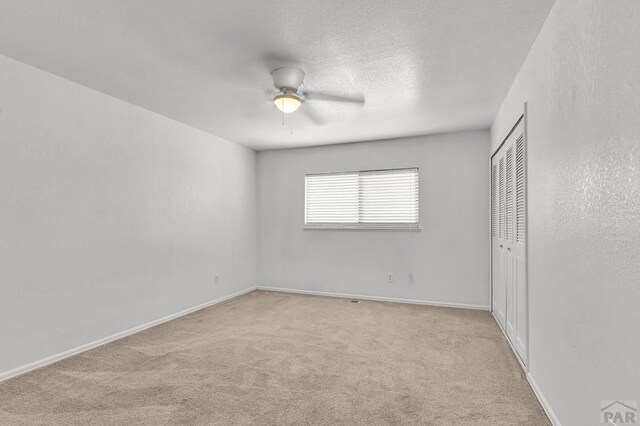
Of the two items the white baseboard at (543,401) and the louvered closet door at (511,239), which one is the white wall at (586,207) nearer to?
the white baseboard at (543,401)

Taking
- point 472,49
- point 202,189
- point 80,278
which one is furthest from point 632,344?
point 202,189

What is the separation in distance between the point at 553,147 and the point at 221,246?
171 inches

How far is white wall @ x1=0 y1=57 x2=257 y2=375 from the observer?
267 cm

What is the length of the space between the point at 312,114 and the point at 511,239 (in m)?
2.50

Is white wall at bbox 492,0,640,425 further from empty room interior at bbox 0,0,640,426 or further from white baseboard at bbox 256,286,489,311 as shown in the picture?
white baseboard at bbox 256,286,489,311

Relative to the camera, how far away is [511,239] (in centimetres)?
321

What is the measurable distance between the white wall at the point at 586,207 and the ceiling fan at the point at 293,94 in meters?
1.70

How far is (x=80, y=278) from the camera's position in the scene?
10.2ft

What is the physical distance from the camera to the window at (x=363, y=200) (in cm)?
506

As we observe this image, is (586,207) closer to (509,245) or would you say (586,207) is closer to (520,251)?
(520,251)

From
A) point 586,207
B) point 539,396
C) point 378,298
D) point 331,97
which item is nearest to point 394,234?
point 378,298

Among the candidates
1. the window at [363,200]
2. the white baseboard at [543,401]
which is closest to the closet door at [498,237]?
the window at [363,200]

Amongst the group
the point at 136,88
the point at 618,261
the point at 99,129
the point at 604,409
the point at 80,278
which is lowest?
the point at 604,409

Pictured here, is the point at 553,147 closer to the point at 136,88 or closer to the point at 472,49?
the point at 472,49
